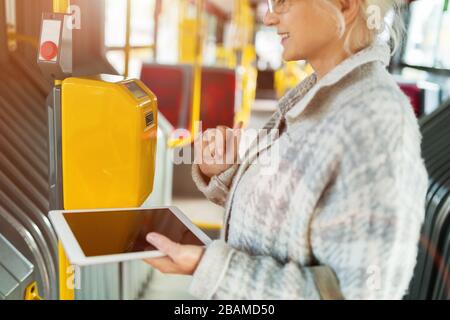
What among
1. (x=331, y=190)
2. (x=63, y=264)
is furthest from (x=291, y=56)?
(x=63, y=264)

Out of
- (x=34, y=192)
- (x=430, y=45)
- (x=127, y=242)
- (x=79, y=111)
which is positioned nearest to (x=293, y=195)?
(x=127, y=242)

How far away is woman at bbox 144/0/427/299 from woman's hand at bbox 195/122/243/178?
0.61 feet

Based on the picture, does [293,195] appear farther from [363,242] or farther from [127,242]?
[127,242]

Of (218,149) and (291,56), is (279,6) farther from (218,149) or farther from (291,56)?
(218,149)

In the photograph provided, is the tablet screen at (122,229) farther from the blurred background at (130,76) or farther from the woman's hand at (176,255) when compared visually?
the blurred background at (130,76)

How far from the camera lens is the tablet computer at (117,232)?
35.4 inches

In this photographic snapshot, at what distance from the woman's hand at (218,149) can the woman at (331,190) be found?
0.61 ft

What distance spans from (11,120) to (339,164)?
1.71m

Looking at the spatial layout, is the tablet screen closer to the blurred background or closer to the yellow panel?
the yellow panel

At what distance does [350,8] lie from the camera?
0.92 meters

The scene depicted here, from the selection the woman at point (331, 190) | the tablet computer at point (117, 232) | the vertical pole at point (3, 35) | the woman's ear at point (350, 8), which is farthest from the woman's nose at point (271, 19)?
the vertical pole at point (3, 35)

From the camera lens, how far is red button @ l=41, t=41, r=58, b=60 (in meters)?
1.22

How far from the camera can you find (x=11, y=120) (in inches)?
83.7

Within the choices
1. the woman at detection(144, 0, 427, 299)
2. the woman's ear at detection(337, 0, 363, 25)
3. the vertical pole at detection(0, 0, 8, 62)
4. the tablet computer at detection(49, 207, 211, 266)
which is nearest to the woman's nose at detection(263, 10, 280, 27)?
the woman at detection(144, 0, 427, 299)
